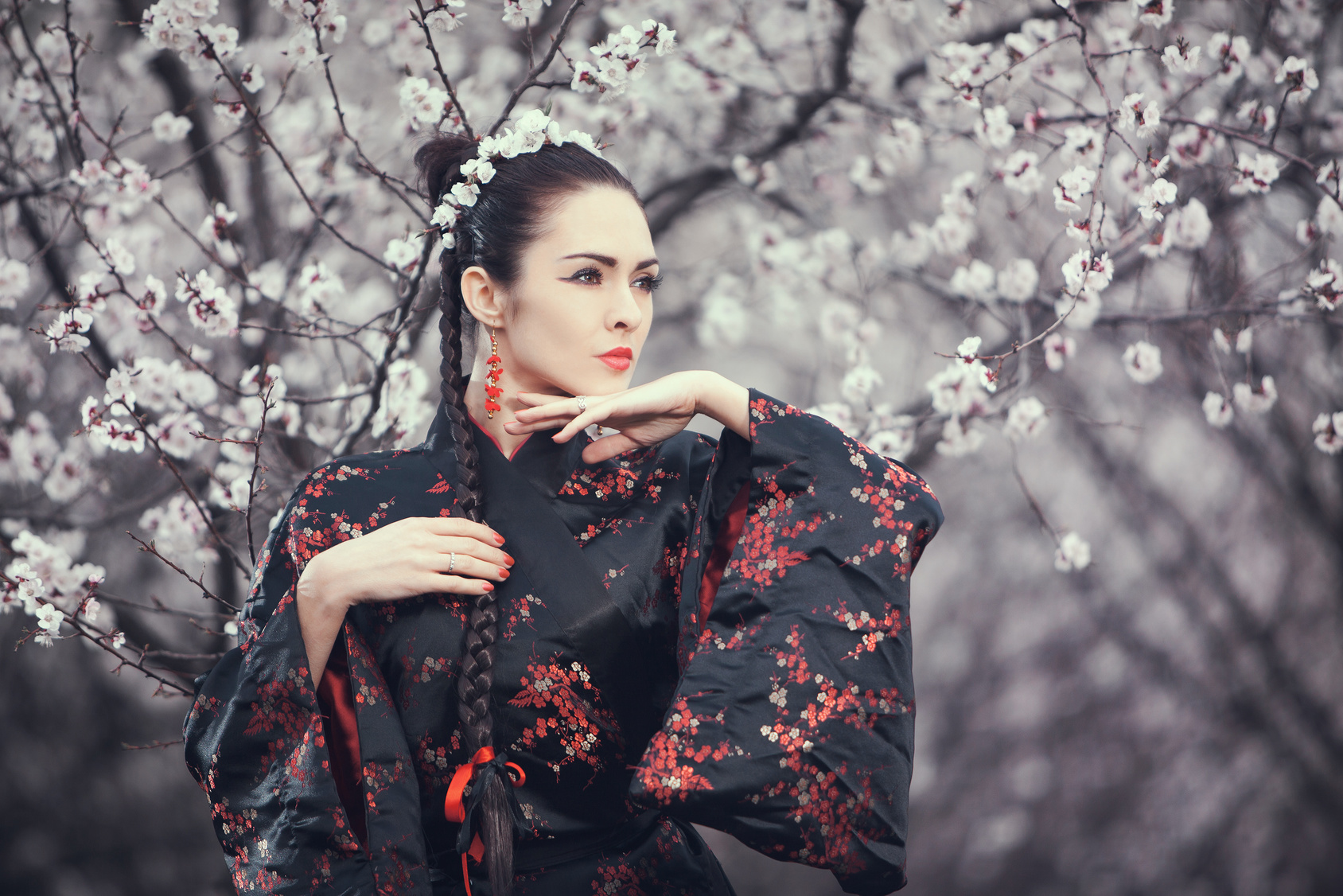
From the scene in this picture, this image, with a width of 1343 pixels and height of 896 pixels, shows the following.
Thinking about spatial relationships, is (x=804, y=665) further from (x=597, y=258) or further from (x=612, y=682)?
(x=597, y=258)

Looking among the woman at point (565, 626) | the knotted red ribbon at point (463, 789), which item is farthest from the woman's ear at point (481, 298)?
the knotted red ribbon at point (463, 789)

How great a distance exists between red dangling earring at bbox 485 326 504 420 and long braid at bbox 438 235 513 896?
4 cm

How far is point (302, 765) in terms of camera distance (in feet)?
4.15

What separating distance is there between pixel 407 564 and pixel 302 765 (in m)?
0.28

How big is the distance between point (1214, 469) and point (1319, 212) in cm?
114

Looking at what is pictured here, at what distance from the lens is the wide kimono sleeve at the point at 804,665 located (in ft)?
3.72

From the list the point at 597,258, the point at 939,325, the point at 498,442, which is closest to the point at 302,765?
the point at 498,442

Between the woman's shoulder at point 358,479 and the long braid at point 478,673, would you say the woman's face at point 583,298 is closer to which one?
the long braid at point 478,673

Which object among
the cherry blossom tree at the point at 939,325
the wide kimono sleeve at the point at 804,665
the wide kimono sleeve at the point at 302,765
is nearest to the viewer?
the wide kimono sleeve at the point at 804,665

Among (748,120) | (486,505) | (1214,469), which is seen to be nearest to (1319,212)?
(1214,469)

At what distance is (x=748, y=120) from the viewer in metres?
3.08

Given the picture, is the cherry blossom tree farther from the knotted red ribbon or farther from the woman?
the knotted red ribbon

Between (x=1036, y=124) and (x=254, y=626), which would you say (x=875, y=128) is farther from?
(x=254, y=626)

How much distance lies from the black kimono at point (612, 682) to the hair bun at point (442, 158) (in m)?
0.39
